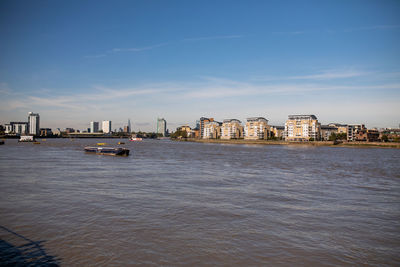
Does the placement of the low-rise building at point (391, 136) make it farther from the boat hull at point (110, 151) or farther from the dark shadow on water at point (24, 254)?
the dark shadow on water at point (24, 254)

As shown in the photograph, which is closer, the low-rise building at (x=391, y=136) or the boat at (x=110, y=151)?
the boat at (x=110, y=151)

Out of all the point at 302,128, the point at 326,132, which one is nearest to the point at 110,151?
the point at 302,128

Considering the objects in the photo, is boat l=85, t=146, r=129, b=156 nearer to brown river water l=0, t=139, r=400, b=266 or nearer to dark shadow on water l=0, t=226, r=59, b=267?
brown river water l=0, t=139, r=400, b=266

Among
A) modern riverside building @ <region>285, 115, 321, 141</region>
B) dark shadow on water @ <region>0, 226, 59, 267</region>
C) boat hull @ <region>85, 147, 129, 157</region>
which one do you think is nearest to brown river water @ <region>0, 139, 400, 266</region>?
dark shadow on water @ <region>0, 226, 59, 267</region>

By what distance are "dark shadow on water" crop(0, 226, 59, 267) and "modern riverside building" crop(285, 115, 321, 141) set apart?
162037 millimetres

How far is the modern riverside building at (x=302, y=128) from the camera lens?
160 metres

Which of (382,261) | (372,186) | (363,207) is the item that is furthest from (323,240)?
(372,186)

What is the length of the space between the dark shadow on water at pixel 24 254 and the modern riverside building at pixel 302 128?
162037mm

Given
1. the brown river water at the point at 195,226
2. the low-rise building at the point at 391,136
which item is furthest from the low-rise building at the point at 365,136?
the brown river water at the point at 195,226

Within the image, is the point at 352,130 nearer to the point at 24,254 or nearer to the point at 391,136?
the point at 391,136

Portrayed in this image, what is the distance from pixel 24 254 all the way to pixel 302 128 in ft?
555

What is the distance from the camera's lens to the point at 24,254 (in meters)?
8.77

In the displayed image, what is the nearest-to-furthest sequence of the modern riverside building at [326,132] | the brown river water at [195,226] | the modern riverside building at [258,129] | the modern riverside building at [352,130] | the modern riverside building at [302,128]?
the brown river water at [195,226] → the modern riverside building at [302,128] → the modern riverside building at [352,130] → the modern riverside building at [326,132] → the modern riverside building at [258,129]

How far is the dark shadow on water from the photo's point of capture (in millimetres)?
8203
